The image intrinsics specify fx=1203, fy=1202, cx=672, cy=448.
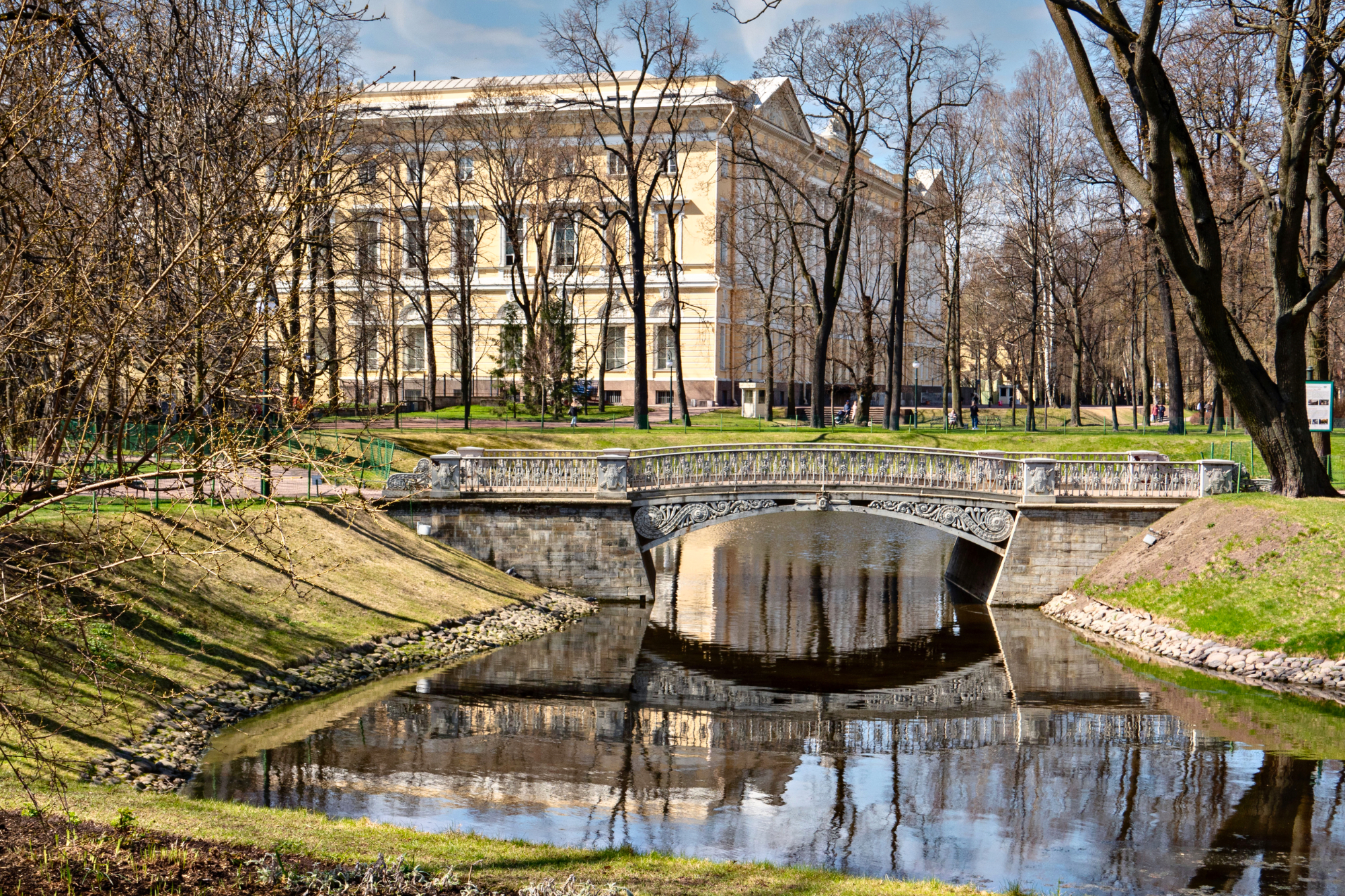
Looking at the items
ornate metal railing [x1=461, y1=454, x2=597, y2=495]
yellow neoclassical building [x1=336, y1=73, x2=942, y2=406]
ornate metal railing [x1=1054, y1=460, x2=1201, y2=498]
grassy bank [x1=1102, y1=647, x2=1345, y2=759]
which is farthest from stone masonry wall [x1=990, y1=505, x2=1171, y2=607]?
yellow neoclassical building [x1=336, y1=73, x2=942, y2=406]

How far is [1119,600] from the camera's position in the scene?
26.8 meters

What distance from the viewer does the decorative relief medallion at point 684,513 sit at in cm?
2975

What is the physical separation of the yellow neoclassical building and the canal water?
31933 millimetres

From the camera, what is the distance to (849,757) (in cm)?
1752

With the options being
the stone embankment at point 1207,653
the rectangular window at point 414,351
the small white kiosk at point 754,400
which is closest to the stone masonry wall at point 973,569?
the stone embankment at point 1207,653

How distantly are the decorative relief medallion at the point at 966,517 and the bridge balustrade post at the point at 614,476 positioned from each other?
6316 mm

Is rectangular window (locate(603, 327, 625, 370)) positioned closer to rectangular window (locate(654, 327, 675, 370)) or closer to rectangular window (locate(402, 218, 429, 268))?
rectangular window (locate(654, 327, 675, 370))

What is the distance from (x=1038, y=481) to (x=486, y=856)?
21.7 m

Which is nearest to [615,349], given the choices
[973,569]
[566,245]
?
[566,245]

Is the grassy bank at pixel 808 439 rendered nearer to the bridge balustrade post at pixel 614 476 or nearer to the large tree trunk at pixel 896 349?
the large tree trunk at pixel 896 349

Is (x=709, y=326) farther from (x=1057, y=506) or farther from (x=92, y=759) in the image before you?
(x=92, y=759)

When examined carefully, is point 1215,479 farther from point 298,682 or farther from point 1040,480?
point 298,682

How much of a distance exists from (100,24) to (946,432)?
37.9 meters

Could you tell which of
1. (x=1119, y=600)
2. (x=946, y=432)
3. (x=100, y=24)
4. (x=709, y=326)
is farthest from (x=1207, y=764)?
(x=709, y=326)
